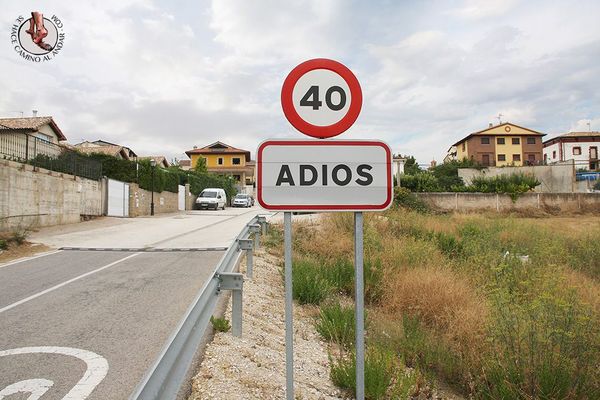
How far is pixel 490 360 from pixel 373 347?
1.10 m

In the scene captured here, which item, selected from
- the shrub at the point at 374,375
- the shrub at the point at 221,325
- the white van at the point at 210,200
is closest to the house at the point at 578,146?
the white van at the point at 210,200

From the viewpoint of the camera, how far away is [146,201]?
29.1 meters

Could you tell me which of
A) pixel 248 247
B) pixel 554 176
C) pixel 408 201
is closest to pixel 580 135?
pixel 554 176

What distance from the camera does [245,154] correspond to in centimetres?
7800

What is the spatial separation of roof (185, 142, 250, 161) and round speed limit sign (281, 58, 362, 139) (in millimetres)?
75132

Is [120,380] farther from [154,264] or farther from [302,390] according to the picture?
[154,264]

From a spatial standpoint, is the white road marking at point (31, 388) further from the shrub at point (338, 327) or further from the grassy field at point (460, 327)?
the shrub at point (338, 327)

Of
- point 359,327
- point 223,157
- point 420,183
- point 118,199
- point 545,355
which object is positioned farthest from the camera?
point 223,157

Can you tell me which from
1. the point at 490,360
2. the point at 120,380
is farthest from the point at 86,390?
the point at 490,360

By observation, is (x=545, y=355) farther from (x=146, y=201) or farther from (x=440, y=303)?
(x=146, y=201)

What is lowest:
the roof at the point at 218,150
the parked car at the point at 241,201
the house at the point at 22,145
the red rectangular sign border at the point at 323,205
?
the red rectangular sign border at the point at 323,205

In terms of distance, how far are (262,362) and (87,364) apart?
1.63 meters

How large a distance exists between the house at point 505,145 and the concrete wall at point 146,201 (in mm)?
58214

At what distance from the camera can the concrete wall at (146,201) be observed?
2678 centimetres
